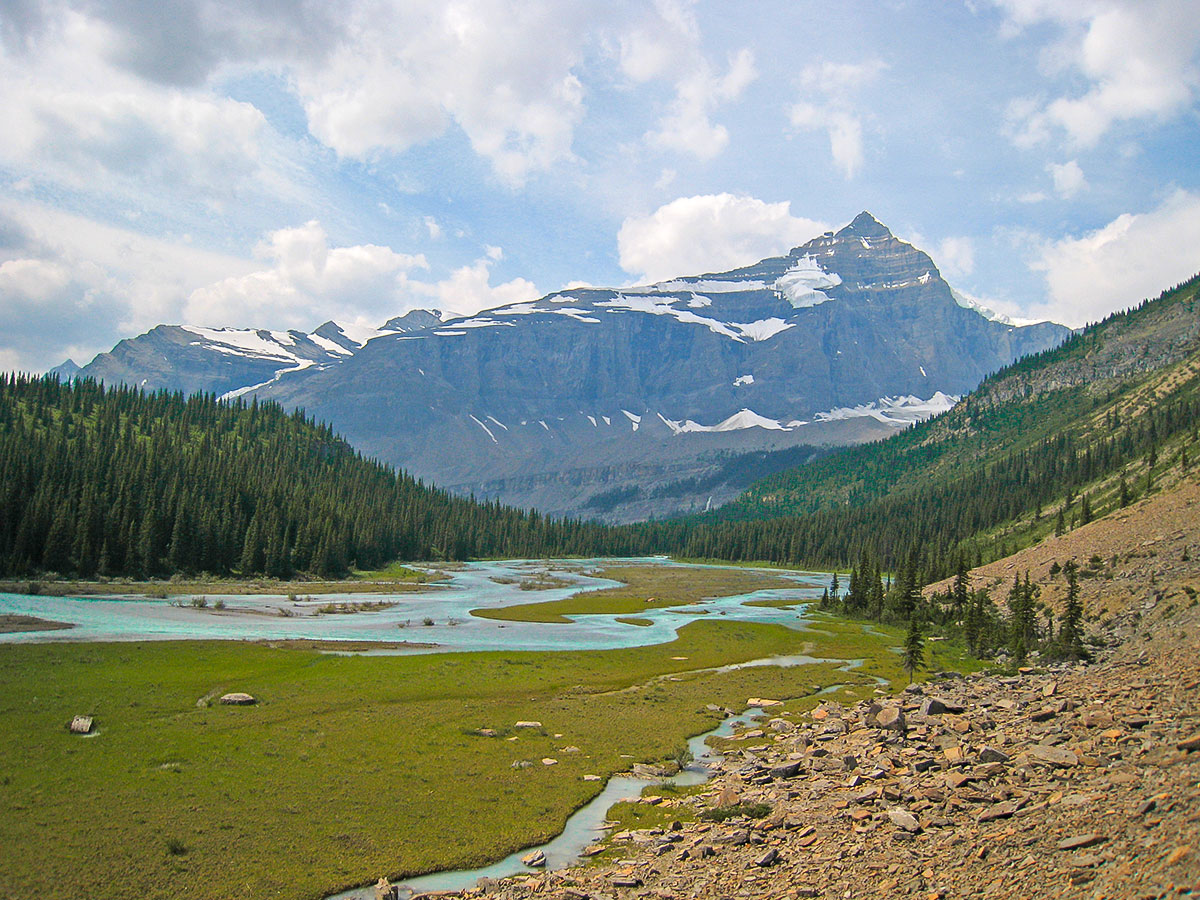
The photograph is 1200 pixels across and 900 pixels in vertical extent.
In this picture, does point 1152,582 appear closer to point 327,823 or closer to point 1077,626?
point 1077,626

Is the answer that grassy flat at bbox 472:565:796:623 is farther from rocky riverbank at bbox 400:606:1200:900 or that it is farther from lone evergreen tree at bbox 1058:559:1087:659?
rocky riverbank at bbox 400:606:1200:900

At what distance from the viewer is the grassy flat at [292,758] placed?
1952 cm

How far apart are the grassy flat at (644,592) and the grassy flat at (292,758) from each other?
4097cm

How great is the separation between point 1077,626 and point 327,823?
55.8 m

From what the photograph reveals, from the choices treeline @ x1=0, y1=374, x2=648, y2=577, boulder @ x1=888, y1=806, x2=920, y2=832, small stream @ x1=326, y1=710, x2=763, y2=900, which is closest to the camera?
boulder @ x1=888, y1=806, x2=920, y2=832

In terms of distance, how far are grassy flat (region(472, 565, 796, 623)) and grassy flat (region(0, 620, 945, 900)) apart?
134 ft

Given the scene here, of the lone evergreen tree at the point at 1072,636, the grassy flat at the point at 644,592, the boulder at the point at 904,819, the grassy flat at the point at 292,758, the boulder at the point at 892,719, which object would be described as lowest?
the grassy flat at the point at 644,592

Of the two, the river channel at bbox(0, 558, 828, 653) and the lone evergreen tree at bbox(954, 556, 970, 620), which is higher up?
the lone evergreen tree at bbox(954, 556, 970, 620)

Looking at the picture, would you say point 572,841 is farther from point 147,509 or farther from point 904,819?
point 147,509

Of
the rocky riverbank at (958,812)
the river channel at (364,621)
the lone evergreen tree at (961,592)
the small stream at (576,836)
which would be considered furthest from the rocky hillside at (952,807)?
the lone evergreen tree at (961,592)

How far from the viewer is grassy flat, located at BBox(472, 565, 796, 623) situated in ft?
305

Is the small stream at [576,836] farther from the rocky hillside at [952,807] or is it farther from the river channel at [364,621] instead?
the river channel at [364,621]

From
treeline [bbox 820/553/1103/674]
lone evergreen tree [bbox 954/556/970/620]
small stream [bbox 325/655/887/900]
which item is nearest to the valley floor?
small stream [bbox 325/655/887/900]

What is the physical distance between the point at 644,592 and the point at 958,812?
115 meters
